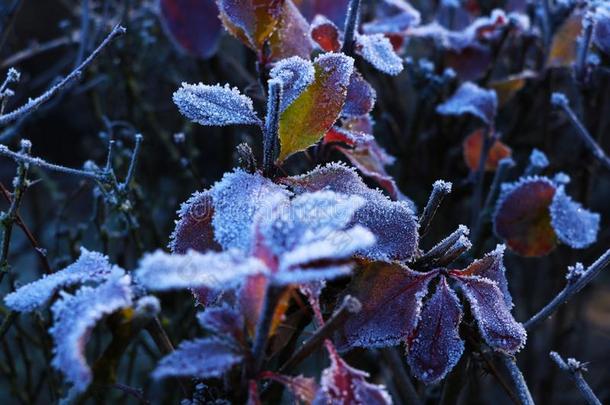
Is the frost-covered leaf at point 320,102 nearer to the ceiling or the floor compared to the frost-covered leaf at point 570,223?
nearer to the ceiling

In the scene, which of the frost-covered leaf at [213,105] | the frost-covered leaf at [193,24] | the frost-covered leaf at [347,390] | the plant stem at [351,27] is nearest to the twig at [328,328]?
the frost-covered leaf at [347,390]

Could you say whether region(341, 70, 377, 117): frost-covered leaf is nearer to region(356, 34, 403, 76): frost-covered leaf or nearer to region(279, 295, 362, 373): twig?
region(356, 34, 403, 76): frost-covered leaf

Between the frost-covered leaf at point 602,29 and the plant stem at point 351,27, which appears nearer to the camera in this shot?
the plant stem at point 351,27

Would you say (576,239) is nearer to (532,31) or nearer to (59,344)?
(532,31)

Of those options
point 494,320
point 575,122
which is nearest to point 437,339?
point 494,320

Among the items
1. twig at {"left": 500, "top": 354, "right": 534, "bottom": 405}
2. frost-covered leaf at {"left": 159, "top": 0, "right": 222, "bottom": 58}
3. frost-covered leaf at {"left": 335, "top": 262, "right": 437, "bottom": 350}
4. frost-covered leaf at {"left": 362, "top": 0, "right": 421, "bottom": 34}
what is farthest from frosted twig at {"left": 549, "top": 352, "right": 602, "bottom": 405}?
frost-covered leaf at {"left": 159, "top": 0, "right": 222, "bottom": 58}

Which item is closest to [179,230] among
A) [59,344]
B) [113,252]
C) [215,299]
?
[215,299]

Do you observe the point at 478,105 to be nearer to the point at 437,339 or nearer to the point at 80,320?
the point at 437,339

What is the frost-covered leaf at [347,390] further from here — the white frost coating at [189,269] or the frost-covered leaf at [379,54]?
the frost-covered leaf at [379,54]
